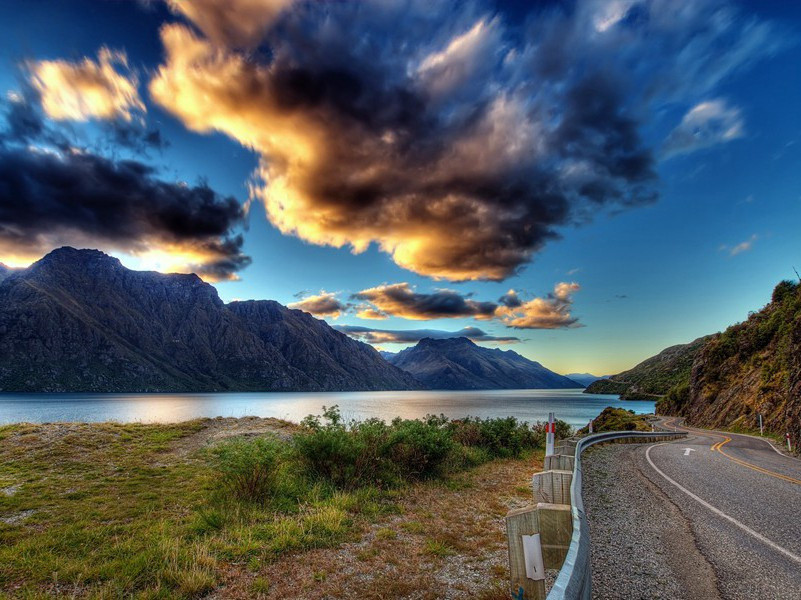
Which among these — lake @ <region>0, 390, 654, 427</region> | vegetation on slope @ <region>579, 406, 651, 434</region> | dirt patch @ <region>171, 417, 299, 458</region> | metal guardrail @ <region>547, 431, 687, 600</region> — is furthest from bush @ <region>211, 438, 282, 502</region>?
lake @ <region>0, 390, 654, 427</region>

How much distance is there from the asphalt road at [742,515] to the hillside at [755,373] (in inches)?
463

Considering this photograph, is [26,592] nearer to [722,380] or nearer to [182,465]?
[182,465]

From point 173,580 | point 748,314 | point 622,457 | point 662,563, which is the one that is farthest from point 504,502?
point 748,314

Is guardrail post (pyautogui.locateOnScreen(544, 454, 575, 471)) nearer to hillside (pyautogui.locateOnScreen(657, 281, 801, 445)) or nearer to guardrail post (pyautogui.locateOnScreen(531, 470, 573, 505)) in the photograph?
guardrail post (pyautogui.locateOnScreen(531, 470, 573, 505))

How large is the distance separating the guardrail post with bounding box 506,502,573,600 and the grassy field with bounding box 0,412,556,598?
195cm

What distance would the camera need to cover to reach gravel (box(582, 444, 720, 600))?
4.85 m

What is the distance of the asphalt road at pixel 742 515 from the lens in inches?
199

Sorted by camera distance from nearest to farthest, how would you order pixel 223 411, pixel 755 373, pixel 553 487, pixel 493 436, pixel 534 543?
pixel 534 543 → pixel 553 487 → pixel 493 436 → pixel 755 373 → pixel 223 411

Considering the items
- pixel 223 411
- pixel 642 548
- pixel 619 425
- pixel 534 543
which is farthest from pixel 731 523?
pixel 223 411

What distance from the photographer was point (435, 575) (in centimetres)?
579

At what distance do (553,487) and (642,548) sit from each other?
7.26 ft

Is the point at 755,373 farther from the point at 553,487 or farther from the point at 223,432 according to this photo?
the point at 223,432

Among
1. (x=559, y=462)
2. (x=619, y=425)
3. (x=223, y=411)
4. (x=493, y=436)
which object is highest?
(x=559, y=462)

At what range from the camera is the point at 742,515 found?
25.9 ft
